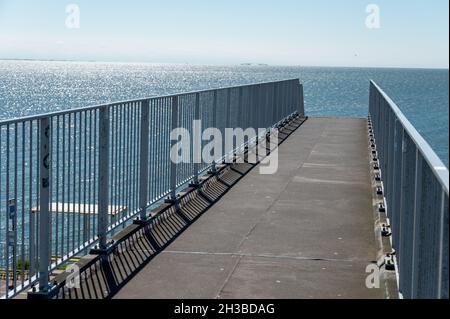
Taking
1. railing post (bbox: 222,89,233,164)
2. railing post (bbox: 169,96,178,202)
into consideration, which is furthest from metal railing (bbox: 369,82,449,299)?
railing post (bbox: 222,89,233,164)

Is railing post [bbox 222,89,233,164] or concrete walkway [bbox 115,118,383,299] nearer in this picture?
concrete walkway [bbox 115,118,383,299]

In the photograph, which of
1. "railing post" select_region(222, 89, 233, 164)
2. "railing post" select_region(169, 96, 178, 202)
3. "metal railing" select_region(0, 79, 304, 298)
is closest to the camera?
"metal railing" select_region(0, 79, 304, 298)

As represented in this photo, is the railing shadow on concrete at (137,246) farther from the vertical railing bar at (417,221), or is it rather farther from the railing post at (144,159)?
the vertical railing bar at (417,221)

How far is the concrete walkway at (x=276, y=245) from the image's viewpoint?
6.06 metres

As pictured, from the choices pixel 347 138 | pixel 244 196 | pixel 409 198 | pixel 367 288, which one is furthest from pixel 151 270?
pixel 347 138

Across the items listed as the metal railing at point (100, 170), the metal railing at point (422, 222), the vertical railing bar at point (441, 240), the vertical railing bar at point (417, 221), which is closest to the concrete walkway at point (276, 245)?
the metal railing at point (100, 170)

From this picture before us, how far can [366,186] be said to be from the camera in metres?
11.2

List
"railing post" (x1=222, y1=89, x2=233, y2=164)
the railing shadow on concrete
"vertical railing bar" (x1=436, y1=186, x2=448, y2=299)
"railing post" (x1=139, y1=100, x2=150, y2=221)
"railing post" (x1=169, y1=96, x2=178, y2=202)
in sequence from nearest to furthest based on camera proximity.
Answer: "vertical railing bar" (x1=436, y1=186, x2=448, y2=299), the railing shadow on concrete, "railing post" (x1=139, y1=100, x2=150, y2=221), "railing post" (x1=169, y1=96, x2=178, y2=202), "railing post" (x1=222, y1=89, x2=233, y2=164)

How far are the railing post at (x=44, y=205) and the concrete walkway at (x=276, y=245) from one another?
611mm

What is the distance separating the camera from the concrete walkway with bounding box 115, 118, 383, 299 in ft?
19.9

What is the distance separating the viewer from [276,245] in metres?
7.53

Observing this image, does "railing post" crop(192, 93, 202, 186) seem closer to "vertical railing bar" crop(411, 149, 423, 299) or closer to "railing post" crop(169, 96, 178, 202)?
"railing post" crop(169, 96, 178, 202)
